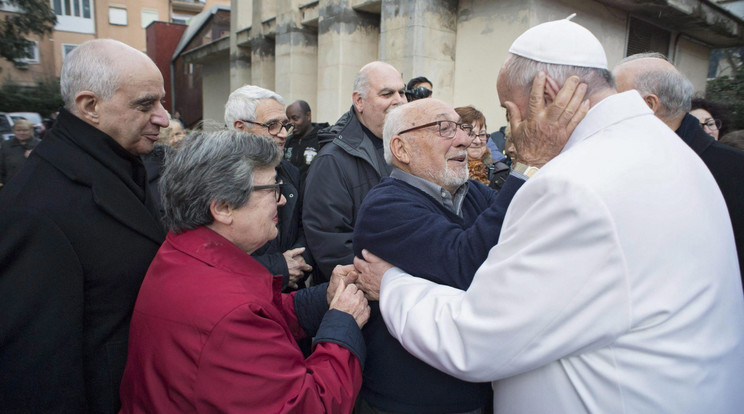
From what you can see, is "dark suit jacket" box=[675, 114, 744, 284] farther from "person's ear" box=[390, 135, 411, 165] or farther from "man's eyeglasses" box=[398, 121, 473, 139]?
"person's ear" box=[390, 135, 411, 165]

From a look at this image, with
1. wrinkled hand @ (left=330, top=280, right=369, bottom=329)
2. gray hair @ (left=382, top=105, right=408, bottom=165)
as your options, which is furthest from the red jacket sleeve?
gray hair @ (left=382, top=105, right=408, bottom=165)

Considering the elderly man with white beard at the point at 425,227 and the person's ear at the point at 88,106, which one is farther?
the person's ear at the point at 88,106

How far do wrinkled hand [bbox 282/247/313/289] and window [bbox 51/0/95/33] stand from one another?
39524 millimetres

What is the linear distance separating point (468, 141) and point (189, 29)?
1102 inches

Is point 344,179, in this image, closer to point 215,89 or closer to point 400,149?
point 400,149

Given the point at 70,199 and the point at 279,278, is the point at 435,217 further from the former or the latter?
the point at 70,199

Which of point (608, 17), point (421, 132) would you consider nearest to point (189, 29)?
point (608, 17)

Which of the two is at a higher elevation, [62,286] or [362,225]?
[362,225]

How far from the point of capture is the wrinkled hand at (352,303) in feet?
6.01

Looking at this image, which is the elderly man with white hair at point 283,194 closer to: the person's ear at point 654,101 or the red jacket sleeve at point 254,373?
the red jacket sleeve at point 254,373

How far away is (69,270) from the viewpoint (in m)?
1.60

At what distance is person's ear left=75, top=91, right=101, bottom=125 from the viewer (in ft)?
5.89

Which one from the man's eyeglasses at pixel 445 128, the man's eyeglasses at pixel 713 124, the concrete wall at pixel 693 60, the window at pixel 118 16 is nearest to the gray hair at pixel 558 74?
the man's eyeglasses at pixel 445 128

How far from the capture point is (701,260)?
129cm
